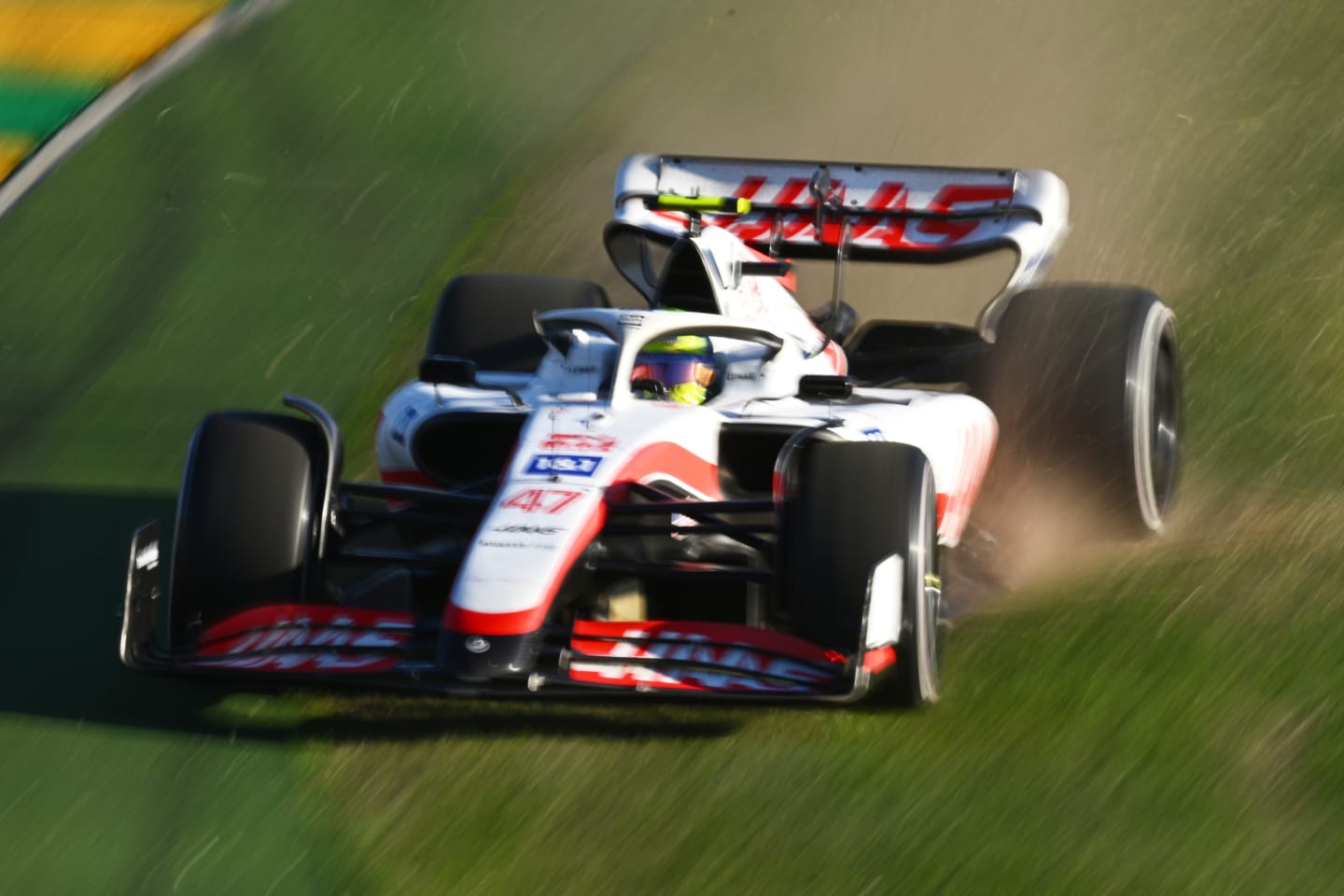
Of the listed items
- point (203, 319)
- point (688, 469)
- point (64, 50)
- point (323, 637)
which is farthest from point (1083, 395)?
point (64, 50)

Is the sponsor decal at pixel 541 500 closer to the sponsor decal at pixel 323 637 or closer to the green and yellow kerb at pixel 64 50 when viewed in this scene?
the sponsor decal at pixel 323 637

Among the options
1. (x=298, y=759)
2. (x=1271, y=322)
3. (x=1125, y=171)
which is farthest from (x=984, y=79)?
(x=298, y=759)

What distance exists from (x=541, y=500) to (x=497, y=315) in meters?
2.80

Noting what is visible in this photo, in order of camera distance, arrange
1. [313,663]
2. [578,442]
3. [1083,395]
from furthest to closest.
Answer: [1083,395] → [578,442] → [313,663]

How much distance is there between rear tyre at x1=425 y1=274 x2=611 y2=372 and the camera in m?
9.64

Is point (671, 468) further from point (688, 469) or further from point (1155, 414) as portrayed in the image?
point (1155, 414)

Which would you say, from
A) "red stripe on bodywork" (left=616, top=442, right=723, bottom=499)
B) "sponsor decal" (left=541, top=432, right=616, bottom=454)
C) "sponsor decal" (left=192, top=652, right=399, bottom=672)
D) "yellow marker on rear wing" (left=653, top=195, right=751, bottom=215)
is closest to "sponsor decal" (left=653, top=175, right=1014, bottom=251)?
"yellow marker on rear wing" (left=653, top=195, right=751, bottom=215)

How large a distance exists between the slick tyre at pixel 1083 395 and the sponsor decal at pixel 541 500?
2.61 m

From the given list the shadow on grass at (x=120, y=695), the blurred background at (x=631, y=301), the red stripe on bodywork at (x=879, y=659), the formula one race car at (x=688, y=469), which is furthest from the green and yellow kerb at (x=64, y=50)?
the red stripe on bodywork at (x=879, y=659)

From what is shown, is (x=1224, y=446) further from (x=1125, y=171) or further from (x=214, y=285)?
(x=214, y=285)

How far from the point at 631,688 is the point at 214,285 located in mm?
7142

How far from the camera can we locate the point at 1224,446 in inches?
391

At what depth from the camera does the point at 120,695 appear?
311 inches

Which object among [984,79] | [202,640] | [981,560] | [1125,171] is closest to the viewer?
[202,640]
